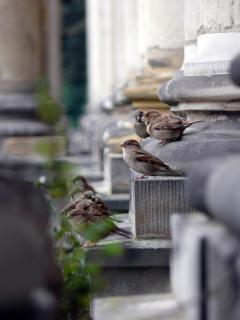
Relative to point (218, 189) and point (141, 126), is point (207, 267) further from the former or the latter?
point (141, 126)

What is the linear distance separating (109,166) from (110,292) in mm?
5929

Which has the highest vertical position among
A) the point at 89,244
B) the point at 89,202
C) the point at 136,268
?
the point at 89,202

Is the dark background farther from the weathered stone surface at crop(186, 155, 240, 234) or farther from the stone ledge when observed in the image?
the weathered stone surface at crop(186, 155, 240, 234)

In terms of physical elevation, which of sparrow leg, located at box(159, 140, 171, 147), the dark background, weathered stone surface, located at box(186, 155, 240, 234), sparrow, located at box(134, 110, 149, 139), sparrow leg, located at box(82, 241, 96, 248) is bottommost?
the dark background

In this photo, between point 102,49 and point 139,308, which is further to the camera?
point 102,49

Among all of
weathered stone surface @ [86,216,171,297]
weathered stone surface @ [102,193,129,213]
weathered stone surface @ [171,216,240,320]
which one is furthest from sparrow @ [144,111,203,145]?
weathered stone surface @ [171,216,240,320]

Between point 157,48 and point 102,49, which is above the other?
point 157,48

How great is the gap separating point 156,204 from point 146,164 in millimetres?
368

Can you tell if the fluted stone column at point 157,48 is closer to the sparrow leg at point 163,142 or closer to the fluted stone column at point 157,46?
the fluted stone column at point 157,46

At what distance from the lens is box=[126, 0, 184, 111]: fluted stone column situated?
12031 mm

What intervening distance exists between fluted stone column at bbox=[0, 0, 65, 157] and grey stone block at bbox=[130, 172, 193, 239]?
11.4m

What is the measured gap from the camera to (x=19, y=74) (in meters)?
19.8

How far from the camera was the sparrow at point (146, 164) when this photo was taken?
7.95m

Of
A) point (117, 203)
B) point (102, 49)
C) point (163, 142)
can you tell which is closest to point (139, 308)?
point (163, 142)
